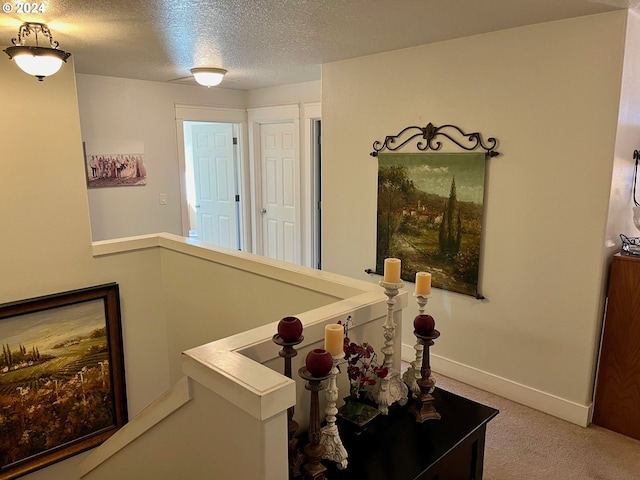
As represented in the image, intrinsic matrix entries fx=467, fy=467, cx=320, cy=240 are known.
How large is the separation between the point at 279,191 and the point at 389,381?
388cm

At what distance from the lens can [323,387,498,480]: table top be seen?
148 cm

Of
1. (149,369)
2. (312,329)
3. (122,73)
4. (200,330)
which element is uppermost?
(122,73)

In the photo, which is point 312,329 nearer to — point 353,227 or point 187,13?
point 187,13

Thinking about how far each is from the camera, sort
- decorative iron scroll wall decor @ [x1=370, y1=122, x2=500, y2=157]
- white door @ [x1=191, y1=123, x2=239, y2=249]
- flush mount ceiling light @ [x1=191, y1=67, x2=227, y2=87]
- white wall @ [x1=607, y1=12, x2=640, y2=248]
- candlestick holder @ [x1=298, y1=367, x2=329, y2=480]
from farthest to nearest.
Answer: white door @ [x1=191, y1=123, x2=239, y2=249] → flush mount ceiling light @ [x1=191, y1=67, x2=227, y2=87] → decorative iron scroll wall decor @ [x1=370, y1=122, x2=500, y2=157] → white wall @ [x1=607, y1=12, x2=640, y2=248] → candlestick holder @ [x1=298, y1=367, x2=329, y2=480]

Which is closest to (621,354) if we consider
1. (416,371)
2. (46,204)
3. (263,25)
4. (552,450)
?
(552,450)

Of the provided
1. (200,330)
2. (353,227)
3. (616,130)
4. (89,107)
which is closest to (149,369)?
(200,330)

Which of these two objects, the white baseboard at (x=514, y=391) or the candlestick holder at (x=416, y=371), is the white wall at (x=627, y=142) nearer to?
the white baseboard at (x=514, y=391)

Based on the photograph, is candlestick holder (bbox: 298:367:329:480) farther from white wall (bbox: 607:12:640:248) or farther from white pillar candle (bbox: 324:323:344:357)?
white wall (bbox: 607:12:640:248)

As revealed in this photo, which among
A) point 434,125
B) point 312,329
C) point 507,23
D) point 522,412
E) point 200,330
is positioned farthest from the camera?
point 200,330

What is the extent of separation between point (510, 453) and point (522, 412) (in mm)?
448

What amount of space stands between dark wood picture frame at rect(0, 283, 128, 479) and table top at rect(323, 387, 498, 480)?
2.62m

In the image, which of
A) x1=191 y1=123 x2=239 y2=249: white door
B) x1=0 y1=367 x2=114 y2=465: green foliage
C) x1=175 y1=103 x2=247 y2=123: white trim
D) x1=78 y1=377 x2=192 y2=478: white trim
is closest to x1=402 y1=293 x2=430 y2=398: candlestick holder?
x1=78 y1=377 x2=192 y2=478: white trim

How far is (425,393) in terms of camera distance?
1.76 m

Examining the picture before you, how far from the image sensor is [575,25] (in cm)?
251
